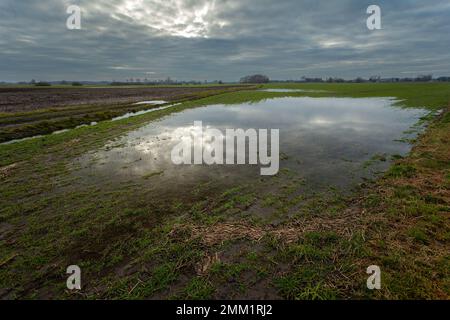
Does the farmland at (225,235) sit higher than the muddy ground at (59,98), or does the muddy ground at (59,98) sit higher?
the muddy ground at (59,98)

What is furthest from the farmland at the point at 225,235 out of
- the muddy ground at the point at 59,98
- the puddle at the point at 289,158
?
the muddy ground at the point at 59,98

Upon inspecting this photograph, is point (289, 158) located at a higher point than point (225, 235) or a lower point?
higher

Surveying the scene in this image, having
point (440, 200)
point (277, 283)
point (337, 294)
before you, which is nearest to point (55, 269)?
point (277, 283)

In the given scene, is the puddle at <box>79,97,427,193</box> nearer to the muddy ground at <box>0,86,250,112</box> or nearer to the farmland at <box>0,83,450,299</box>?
the farmland at <box>0,83,450,299</box>

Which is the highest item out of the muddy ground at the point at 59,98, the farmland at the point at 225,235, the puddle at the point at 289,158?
the muddy ground at the point at 59,98

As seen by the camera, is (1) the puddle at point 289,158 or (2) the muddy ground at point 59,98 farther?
(2) the muddy ground at point 59,98

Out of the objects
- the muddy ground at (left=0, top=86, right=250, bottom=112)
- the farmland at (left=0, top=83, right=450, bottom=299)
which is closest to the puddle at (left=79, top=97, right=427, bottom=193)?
the farmland at (left=0, top=83, right=450, bottom=299)

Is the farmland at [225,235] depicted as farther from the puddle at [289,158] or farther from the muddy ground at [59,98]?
the muddy ground at [59,98]

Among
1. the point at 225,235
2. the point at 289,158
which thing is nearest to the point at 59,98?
the point at 289,158

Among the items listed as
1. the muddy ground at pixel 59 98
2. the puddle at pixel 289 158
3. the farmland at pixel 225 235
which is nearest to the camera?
the farmland at pixel 225 235

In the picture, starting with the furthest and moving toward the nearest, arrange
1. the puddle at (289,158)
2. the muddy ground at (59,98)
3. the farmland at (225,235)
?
the muddy ground at (59,98)
the puddle at (289,158)
the farmland at (225,235)

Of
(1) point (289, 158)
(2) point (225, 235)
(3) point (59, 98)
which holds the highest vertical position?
(3) point (59, 98)

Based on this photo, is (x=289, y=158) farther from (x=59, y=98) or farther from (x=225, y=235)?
(x=59, y=98)

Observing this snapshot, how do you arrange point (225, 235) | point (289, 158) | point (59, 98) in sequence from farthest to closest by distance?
point (59, 98) < point (289, 158) < point (225, 235)
